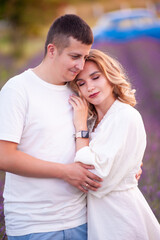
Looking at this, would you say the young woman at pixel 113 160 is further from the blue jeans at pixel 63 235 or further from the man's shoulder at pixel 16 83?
the man's shoulder at pixel 16 83

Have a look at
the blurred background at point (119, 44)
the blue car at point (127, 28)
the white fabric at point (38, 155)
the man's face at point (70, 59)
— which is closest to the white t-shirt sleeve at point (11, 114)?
the white fabric at point (38, 155)

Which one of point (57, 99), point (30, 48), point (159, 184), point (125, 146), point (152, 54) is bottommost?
point (159, 184)

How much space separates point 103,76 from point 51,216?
1147 millimetres

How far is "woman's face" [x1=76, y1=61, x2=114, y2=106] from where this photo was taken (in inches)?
101

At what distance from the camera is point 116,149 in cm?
222

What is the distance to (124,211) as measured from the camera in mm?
2352

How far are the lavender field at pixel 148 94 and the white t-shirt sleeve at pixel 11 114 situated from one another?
104 cm

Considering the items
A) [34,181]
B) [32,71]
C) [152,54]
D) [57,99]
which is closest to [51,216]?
[34,181]

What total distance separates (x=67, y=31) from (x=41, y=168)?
3.33 ft

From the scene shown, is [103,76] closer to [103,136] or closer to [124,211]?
[103,136]

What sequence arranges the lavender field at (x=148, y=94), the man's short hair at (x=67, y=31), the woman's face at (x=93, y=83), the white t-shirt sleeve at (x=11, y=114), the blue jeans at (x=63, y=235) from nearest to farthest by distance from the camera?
the white t-shirt sleeve at (x=11, y=114) < the blue jeans at (x=63, y=235) < the man's short hair at (x=67, y=31) < the woman's face at (x=93, y=83) < the lavender field at (x=148, y=94)

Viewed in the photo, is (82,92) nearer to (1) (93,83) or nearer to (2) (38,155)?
(1) (93,83)

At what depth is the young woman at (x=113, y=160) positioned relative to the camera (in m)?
2.26

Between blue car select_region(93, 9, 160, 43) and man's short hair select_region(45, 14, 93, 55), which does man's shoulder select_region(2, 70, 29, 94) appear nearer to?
man's short hair select_region(45, 14, 93, 55)
